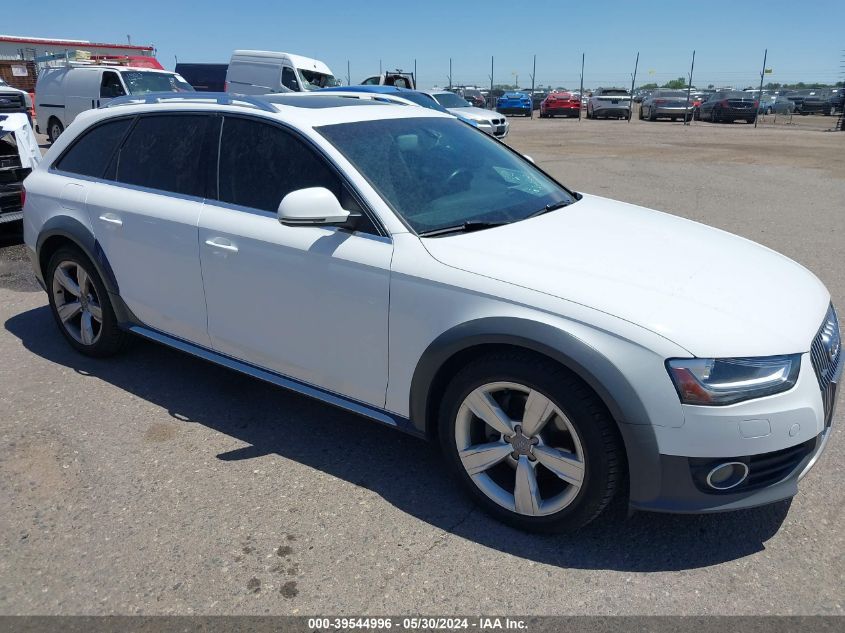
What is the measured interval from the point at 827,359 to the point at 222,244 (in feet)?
9.03

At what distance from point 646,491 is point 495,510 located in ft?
2.19

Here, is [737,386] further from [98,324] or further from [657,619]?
[98,324]

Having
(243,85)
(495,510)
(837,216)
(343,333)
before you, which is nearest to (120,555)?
(343,333)

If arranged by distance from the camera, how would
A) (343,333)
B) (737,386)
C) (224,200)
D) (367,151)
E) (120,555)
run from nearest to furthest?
1. (737,386)
2. (120,555)
3. (343,333)
4. (367,151)
5. (224,200)

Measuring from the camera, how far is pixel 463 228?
122 inches

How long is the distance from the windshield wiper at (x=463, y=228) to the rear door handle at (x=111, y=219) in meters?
2.01

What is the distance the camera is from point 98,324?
177 inches

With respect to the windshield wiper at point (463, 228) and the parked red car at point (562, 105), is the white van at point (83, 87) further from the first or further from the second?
the parked red car at point (562, 105)

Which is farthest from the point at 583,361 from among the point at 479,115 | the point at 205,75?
the point at 205,75

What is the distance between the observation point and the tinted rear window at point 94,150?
4.26 metres

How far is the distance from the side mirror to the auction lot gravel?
3.99ft

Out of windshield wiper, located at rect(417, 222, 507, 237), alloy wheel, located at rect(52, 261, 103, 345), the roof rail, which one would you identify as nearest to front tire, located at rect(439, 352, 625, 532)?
windshield wiper, located at rect(417, 222, 507, 237)

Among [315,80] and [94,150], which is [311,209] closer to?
[94,150]

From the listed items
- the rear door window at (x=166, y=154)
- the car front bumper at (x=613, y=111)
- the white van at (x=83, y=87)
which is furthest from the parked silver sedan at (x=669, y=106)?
the rear door window at (x=166, y=154)
